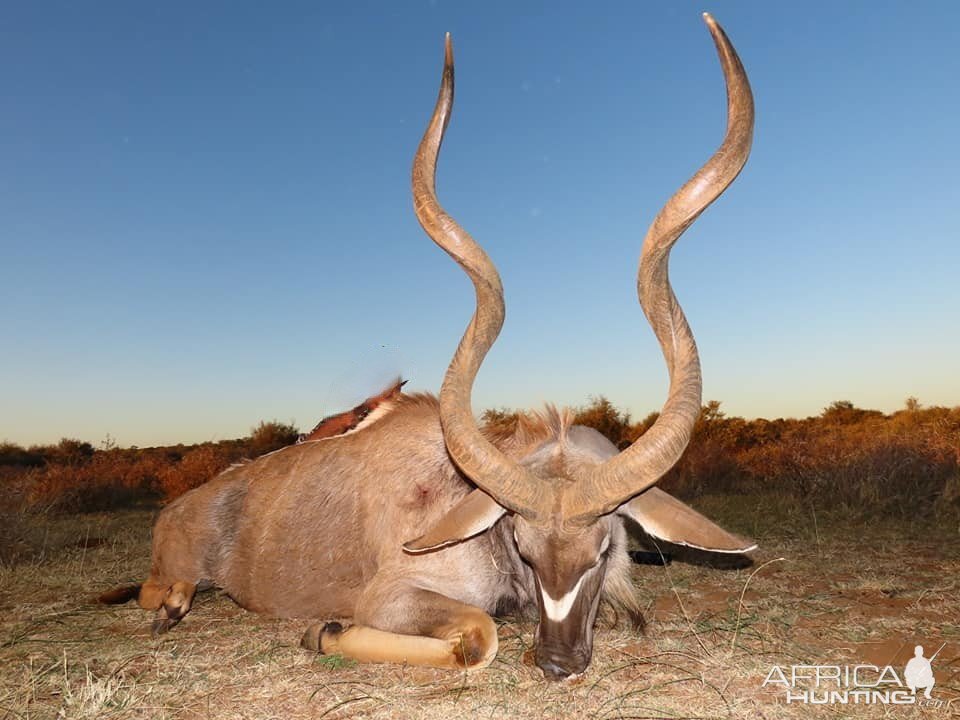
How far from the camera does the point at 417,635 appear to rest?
143 inches

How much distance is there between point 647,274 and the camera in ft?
11.8

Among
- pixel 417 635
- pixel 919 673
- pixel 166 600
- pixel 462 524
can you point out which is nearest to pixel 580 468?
pixel 462 524

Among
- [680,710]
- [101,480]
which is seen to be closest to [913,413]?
[101,480]

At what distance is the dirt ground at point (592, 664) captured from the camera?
298 centimetres

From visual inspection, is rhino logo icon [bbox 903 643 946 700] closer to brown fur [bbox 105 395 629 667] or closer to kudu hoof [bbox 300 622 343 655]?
brown fur [bbox 105 395 629 667]

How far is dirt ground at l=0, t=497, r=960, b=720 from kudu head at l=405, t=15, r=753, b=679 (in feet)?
1.24

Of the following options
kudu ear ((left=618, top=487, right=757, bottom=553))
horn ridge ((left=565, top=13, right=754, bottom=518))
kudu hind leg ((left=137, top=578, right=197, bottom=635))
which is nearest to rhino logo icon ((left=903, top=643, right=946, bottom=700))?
kudu ear ((left=618, top=487, right=757, bottom=553))

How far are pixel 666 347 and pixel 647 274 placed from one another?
0.37m

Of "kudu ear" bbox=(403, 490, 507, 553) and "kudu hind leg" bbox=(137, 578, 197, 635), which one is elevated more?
"kudu ear" bbox=(403, 490, 507, 553)

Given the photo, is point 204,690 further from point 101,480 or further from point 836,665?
point 101,480

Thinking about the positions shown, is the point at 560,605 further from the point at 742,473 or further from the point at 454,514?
the point at 742,473

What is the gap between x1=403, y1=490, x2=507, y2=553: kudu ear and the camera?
3.48 metres
